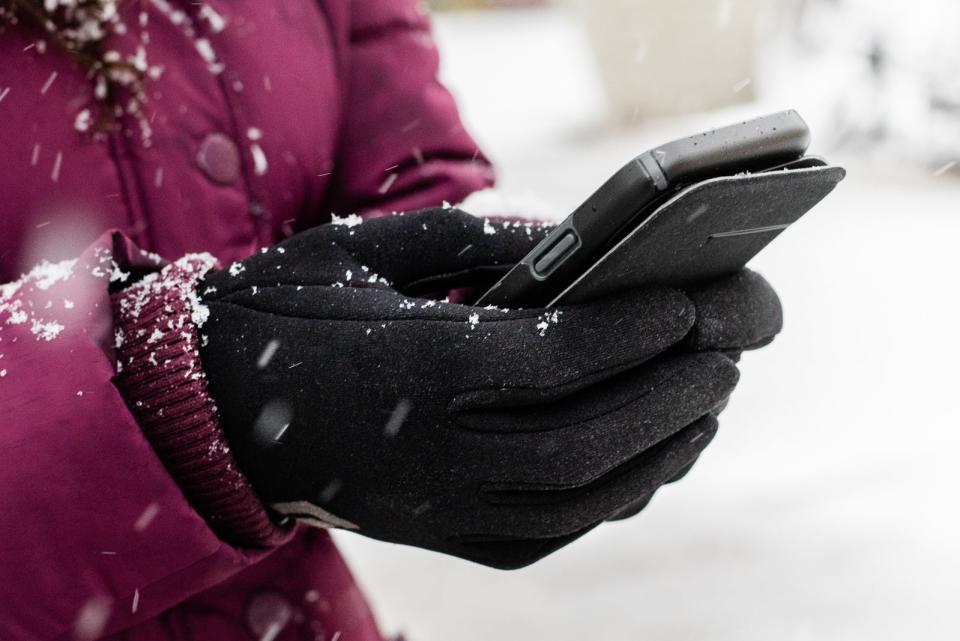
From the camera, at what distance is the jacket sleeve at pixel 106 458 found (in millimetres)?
741

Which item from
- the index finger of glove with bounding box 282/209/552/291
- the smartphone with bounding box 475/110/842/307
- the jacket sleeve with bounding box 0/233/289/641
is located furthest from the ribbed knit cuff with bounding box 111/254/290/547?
the smartphone with bounding box 475/110/842/307

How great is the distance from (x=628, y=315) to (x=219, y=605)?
612 mm

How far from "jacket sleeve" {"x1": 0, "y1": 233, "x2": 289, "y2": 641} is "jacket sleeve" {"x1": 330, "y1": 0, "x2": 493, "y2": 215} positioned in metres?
0.39

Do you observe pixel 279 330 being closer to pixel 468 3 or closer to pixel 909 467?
pixel 909 467

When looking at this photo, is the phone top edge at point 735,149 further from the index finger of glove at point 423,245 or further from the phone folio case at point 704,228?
the index finger of glove at point 423,245

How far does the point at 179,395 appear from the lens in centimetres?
81

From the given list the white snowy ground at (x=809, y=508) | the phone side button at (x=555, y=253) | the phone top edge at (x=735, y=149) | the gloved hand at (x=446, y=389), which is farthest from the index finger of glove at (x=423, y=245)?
the white snowy ground at (x=809, y=508)

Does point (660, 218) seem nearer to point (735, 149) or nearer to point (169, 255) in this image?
point (735, 149)

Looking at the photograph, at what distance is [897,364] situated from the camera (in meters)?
2.14

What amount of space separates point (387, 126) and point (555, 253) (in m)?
0.52

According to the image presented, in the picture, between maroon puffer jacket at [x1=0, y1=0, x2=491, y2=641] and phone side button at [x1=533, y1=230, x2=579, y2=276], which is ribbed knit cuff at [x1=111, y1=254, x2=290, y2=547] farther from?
phone side button at [x1=533, y1=230, x2=579, y2=276]

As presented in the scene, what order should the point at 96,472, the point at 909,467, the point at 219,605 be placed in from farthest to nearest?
1. the point at 909,467
2. the point at 219,605
3. the point at 96,472

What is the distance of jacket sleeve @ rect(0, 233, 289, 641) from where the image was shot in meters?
0.74

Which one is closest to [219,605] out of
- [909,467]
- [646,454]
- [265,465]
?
[265,465]
